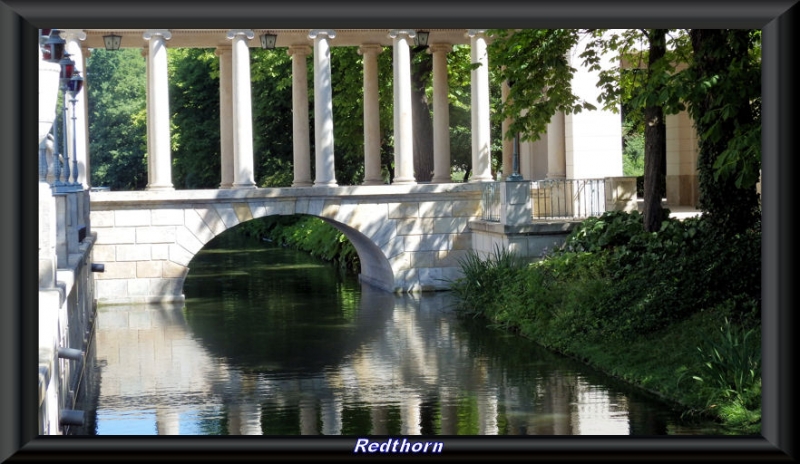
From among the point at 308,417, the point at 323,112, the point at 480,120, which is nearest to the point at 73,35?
the point at 323,112

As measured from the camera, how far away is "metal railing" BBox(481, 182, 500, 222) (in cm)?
3916

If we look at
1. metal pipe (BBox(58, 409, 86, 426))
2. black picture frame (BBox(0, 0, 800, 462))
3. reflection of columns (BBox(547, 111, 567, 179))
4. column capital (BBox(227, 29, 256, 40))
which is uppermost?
column capital (BBox(227, 29, 256, 40))

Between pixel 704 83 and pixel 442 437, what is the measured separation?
14.3 meters

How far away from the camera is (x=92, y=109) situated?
102125 mm

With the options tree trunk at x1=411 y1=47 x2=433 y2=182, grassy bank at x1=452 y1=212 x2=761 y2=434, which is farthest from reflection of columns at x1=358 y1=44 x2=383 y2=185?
grassy bank at x1=452 y1=212 x2=761 y2=434

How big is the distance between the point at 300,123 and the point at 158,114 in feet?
20.6

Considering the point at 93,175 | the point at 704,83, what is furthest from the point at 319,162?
the point at 93,175

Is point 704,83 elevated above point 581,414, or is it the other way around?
point 704,83

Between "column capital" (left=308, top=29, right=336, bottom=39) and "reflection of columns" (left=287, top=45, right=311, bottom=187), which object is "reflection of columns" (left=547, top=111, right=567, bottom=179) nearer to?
"column capital" (left=308, top=29, right=336, bottom=39)

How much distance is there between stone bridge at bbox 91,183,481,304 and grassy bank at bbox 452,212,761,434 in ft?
→ 28.2

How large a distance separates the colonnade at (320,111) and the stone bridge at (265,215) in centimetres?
83

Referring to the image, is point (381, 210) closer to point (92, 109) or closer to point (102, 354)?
point (102, 354)

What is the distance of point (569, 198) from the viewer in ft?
A: 128

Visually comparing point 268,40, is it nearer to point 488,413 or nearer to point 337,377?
point 337,377
